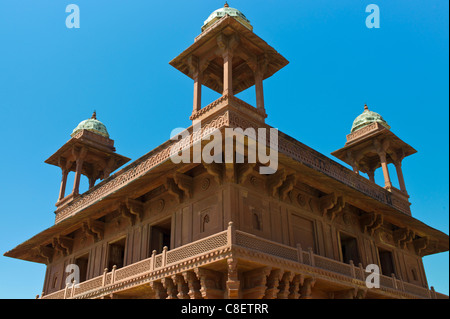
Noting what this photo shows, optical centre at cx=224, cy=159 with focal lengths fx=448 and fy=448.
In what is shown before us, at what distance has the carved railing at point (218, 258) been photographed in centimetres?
1127

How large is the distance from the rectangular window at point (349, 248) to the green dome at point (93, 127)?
12.1m

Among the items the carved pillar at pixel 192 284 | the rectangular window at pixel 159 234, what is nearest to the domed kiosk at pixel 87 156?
the rectangular window at pixel 159 234

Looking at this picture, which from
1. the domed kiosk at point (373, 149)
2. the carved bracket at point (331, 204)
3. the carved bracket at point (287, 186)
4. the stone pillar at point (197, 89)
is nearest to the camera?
the carved bracket at point (287, 186)

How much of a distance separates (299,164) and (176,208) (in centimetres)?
408

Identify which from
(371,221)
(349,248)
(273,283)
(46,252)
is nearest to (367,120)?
(371,221)

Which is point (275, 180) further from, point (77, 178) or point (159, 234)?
point (77, 178)

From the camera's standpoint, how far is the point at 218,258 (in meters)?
11.1

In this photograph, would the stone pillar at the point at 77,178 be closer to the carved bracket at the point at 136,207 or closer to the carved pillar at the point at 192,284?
the carved bracket at the point at 136,207

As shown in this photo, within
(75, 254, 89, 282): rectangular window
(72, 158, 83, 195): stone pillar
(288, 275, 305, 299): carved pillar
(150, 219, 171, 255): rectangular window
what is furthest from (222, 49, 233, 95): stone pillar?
(72, 158, 83, 195): stone pillar

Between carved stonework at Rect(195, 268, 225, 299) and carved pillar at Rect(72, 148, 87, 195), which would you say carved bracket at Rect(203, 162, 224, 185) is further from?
carved pillar at Rect(72, 148, 87, 195)

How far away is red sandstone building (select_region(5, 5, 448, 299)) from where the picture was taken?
1187 cm

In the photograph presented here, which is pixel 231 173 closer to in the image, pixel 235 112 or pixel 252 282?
pixel 235 112
